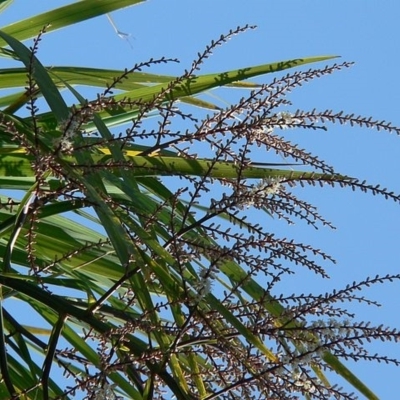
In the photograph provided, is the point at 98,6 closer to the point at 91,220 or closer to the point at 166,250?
the point at 91,220

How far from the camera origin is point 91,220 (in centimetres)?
192

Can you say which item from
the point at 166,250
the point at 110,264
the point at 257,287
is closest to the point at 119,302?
the point at 110,264

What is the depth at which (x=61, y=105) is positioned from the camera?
1.21 m

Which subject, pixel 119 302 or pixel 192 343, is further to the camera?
pixel 119 302

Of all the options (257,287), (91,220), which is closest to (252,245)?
(257,287)

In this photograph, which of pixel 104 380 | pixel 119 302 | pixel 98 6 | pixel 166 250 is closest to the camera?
pixel 104 380

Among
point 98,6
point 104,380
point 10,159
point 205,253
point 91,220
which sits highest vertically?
point 98,6

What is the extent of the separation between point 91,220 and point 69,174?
0.85m

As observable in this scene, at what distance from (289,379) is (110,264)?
0.59 meters

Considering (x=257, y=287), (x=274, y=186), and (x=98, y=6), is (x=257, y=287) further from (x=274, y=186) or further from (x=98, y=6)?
(x=98, y=6)

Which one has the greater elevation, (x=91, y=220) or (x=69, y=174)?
(x=91, y=220)

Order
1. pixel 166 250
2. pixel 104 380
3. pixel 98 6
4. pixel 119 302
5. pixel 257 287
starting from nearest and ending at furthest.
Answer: pixel 104 380
pixel 166 250
pixel 257 287
pixel 119 302
pixel 98 6

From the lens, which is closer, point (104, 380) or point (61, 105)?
point (104, 380)

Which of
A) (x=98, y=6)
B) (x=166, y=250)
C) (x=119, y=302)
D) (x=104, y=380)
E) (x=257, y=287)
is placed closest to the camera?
(x=104, y=380)
